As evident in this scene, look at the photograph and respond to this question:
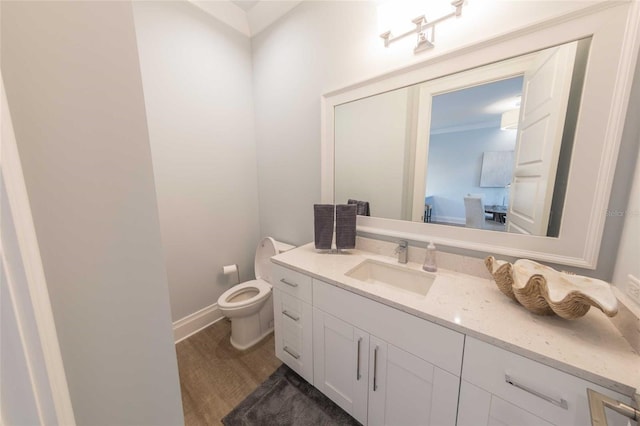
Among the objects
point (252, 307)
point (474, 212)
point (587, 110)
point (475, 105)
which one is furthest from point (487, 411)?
point (252, 307)

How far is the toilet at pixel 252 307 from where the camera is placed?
1677 mm

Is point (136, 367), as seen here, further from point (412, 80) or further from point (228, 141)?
point (228, 141)

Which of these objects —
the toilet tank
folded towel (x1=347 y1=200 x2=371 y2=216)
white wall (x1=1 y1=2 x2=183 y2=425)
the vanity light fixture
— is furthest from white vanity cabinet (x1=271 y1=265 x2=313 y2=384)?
the vanity light fixture

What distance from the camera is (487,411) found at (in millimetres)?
798

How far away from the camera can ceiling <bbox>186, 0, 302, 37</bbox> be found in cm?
177

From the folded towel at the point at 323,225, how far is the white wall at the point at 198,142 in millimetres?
997

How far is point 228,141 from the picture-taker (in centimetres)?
205

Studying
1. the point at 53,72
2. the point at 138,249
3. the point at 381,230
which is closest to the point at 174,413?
the point at 138,249

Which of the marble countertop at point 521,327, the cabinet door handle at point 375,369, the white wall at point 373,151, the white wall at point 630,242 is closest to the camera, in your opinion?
the marble countertop at point 521,327

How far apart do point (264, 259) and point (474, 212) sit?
1.68 metres

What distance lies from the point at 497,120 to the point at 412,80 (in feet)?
1.63

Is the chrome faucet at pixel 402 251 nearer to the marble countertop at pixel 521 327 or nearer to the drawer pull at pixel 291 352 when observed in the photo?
the marble countertop at pixel 521 327

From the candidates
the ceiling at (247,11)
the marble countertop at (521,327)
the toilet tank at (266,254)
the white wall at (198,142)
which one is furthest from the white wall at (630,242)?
the white wall at (198,142)

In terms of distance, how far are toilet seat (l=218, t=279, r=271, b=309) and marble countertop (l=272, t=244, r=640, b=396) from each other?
775 mm
